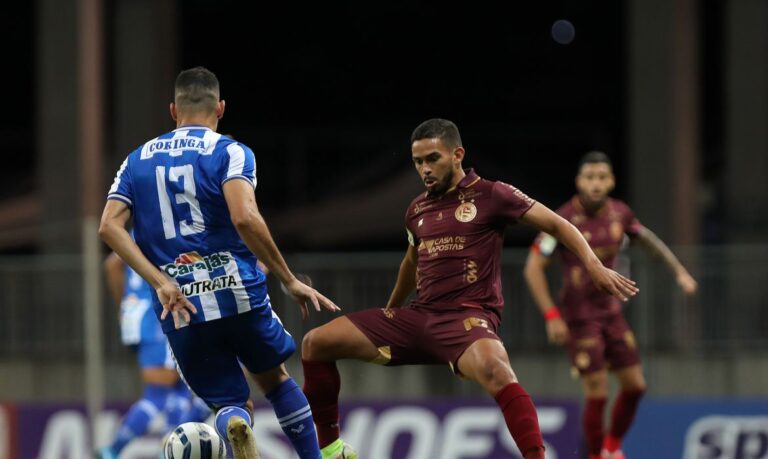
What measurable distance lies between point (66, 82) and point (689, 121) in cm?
764

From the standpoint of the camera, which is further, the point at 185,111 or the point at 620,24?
the point at 620,24

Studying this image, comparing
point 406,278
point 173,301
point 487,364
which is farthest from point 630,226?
point 173,301

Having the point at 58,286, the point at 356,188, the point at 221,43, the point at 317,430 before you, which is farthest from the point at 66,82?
the point at 317,430

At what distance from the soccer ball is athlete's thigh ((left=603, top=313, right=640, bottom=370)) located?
4.48 meters

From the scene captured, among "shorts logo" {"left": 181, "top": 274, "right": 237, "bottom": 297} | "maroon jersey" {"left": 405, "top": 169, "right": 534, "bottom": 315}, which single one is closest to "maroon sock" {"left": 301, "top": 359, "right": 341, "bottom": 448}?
"maroon jersey" {"left": 405, "top": 169, "right": 534, "bottom": 315}

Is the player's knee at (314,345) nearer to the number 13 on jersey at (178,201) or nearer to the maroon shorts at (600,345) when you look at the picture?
the number 13 on jersey at (178,201)

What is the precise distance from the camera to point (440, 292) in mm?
8109

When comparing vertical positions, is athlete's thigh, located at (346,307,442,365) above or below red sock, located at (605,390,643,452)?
above

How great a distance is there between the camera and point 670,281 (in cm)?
1594

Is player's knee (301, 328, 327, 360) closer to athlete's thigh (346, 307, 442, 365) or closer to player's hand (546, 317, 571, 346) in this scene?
athlete's thigh (346, 307, 442, 365)

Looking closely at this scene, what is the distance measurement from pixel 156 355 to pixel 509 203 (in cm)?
411

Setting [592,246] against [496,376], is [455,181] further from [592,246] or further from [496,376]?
[592,246]

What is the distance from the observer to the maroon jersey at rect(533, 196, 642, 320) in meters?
11.0

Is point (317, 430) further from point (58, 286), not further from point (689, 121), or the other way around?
point (689, 121)
